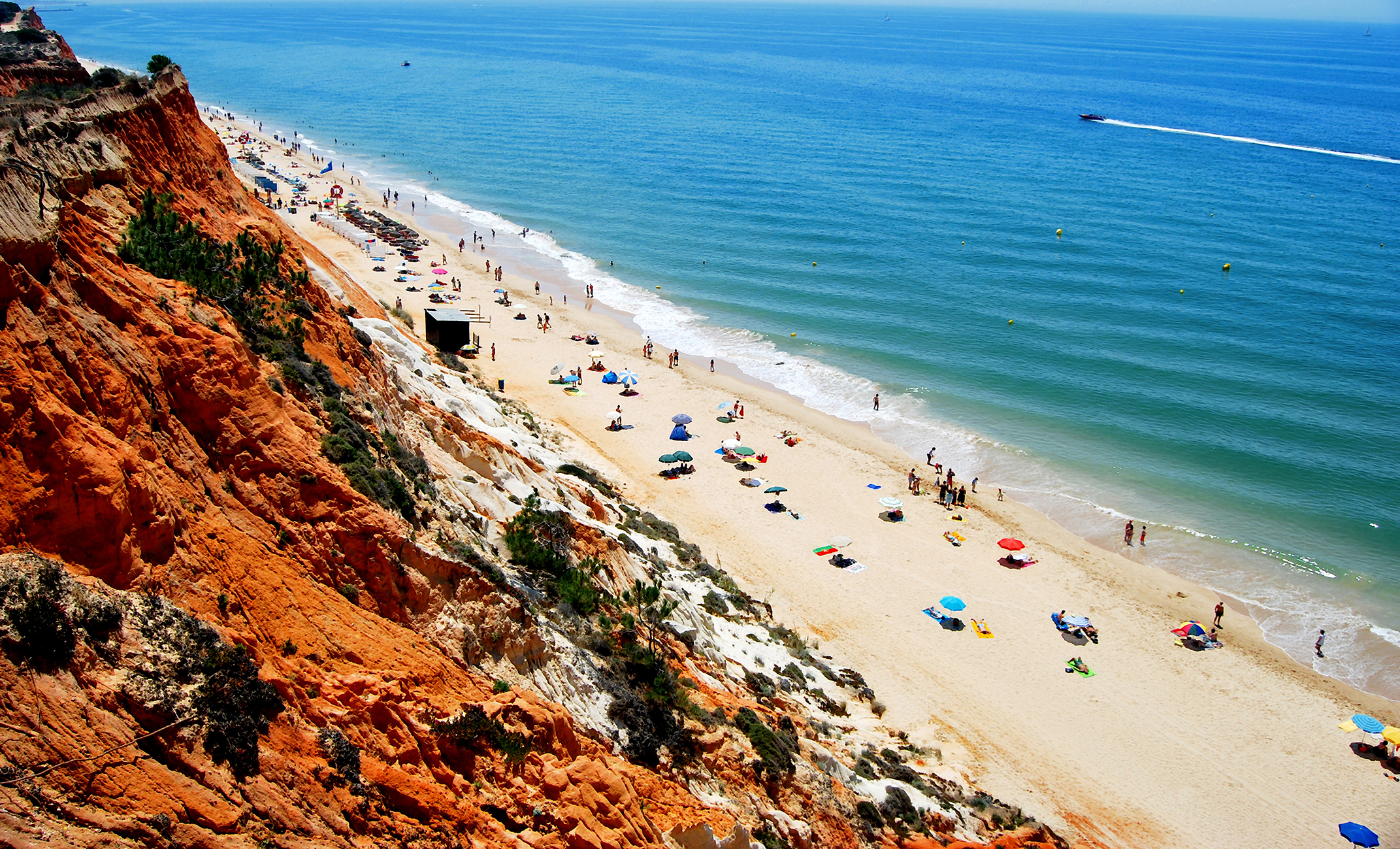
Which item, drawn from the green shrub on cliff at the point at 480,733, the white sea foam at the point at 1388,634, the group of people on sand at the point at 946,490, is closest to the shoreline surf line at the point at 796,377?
the white sea foam at the point at 1388,634

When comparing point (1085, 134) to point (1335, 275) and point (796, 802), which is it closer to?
point (1335, 275)

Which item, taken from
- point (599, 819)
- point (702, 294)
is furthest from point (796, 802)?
point (702, 294)

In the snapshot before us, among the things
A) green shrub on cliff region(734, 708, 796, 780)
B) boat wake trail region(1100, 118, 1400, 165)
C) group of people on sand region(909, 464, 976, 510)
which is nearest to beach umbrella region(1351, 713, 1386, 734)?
group of people on sand region(909, 464, 976, 510)

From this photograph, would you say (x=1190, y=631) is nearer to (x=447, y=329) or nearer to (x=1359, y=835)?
(x=1359, y=835)

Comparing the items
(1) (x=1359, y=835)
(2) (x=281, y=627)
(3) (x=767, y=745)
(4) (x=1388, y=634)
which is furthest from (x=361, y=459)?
(4) (x=1388, y=634)

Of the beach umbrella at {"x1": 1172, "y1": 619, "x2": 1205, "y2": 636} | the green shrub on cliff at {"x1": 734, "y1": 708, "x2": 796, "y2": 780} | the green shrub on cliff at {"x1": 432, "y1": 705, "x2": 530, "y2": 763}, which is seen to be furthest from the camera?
the beach umbrella at {"x1": 1172, "y1": 619, "x2": 1205, "y2": 636}

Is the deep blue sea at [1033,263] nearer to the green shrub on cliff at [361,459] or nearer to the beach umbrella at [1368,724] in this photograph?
the beach umbrella at [1368,724]

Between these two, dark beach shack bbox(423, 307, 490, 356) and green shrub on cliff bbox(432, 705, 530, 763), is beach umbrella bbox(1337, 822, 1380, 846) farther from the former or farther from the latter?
dark beach shack bbox(423, 307, 490, 356)
